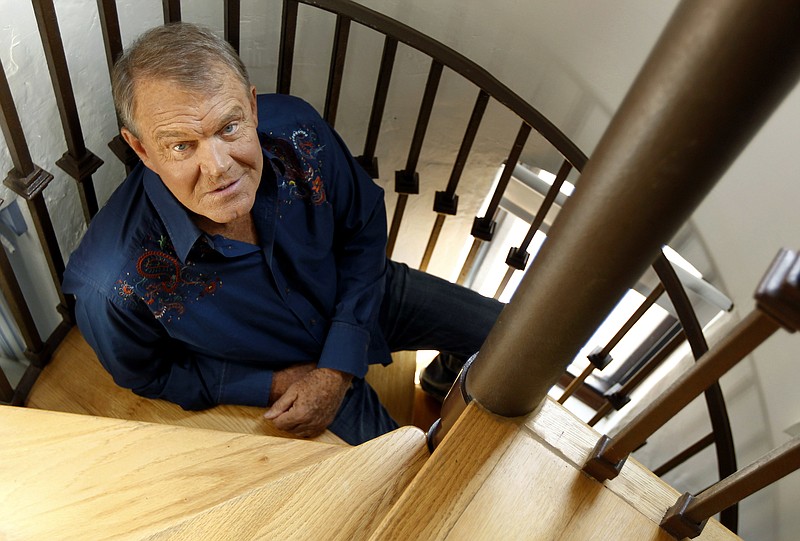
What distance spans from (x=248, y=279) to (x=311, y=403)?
1.10ft

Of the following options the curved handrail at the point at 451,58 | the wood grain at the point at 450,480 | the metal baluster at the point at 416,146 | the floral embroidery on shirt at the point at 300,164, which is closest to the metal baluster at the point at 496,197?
the curved handrail at the point at 451,58

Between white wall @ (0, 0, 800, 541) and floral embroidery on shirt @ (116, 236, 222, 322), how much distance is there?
39cm

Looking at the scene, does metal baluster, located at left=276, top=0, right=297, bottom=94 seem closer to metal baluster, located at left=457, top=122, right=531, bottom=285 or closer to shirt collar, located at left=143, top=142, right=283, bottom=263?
shirt collar, located at left=143, top=142, right=283, bottom=263

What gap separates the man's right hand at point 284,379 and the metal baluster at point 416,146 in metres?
0.68

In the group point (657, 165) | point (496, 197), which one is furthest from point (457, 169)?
point (657, 165)

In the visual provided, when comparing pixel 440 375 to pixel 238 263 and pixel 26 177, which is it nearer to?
pixel 238 263

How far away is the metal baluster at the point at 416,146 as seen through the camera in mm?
1873

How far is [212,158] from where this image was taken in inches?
53.7

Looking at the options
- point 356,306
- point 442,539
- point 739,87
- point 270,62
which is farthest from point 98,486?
point 270,62

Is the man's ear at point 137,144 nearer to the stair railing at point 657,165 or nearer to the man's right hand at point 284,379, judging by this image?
the man's right hand at point 284,379

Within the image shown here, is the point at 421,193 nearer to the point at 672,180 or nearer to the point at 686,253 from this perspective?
the point at 686,253

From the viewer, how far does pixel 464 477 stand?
0.87m

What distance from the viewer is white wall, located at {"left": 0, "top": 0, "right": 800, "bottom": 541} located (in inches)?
66.3

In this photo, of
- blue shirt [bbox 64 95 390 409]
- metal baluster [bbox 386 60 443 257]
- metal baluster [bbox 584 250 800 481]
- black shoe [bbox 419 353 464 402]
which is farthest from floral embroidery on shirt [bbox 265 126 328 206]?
metal baluster [bbox 584 250 800 481]
